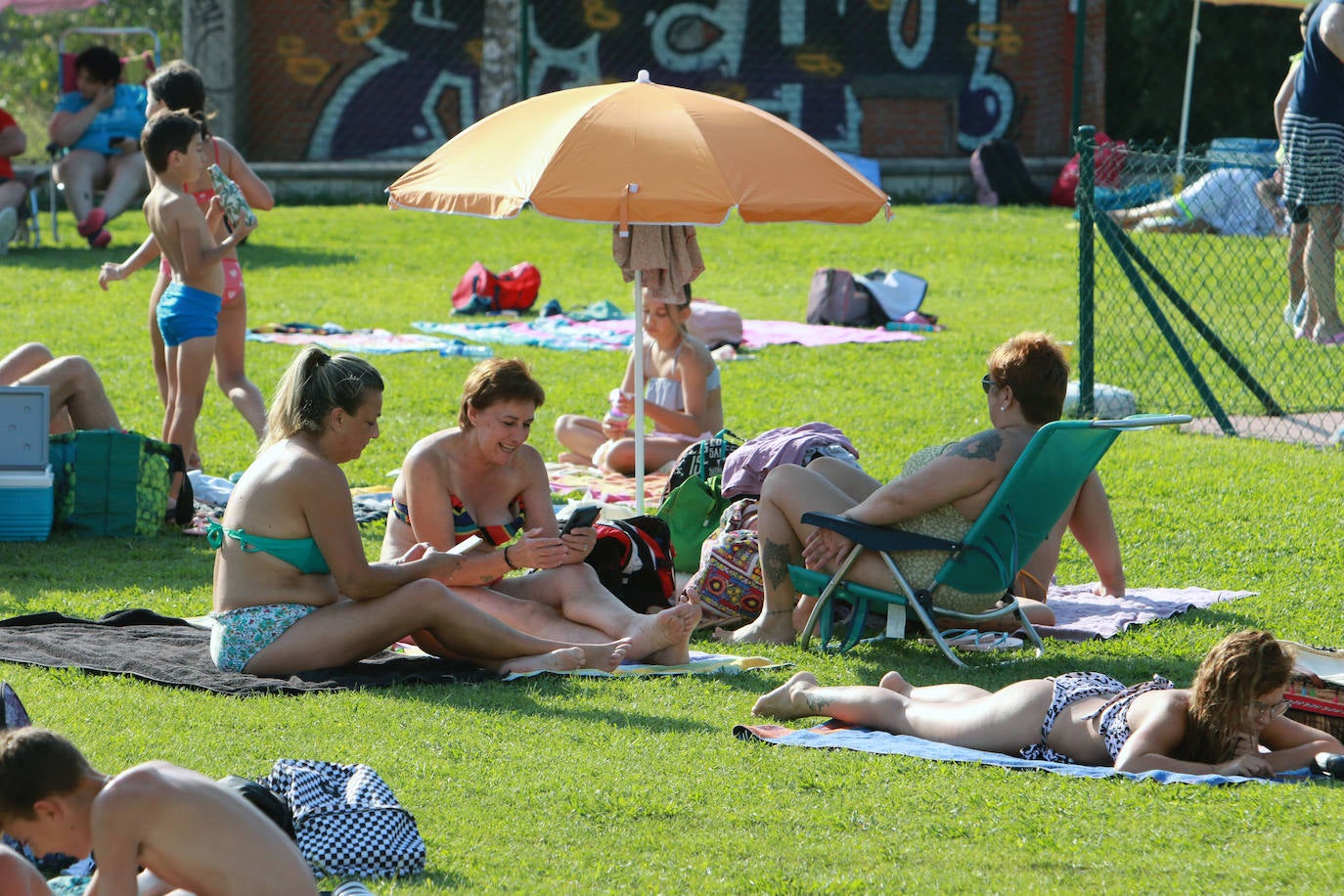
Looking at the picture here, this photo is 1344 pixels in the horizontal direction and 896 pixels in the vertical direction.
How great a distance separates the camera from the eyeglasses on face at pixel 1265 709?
14.0ft

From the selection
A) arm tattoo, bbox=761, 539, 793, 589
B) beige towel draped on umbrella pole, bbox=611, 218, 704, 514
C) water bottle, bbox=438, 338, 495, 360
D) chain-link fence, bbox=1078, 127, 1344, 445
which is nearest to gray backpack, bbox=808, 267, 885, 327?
chain-link fence, bbox=1078, 127, 1344, 445

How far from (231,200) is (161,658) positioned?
325 centimetres

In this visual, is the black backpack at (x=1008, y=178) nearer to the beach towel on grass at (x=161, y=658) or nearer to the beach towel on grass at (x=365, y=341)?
the beach towel on grass at (x=365, y=341)

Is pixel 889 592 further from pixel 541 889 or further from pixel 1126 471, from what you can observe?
pixel 1126 471

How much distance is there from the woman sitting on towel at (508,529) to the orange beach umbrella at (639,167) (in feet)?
2.50

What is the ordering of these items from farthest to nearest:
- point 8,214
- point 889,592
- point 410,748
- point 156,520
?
point 8,214 < point 156,520 < point 889,592 < point 410,748

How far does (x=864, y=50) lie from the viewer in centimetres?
2405

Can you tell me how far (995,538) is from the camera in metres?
5.58

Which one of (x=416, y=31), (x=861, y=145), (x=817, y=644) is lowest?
(x=817, y=644)

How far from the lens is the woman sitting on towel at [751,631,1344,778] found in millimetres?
4230

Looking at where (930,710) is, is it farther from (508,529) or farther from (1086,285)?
(1086,285)

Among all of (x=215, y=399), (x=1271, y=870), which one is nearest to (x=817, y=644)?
(x=1271, y=870)

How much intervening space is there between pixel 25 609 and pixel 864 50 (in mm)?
19588

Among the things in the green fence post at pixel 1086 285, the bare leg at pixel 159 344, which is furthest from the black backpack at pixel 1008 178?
the bare leg at pixel 159 344
